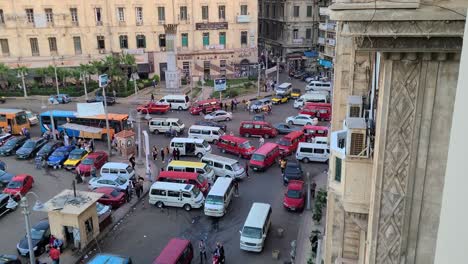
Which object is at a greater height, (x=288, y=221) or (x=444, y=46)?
(x=444, y=46)

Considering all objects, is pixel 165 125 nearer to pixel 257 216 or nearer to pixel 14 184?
pixel 14 184

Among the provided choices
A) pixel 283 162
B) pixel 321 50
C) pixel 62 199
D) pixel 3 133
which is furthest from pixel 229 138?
pixel 321 50

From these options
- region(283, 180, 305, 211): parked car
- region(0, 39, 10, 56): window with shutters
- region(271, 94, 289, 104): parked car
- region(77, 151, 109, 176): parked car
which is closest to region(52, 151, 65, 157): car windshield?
region(77, 151, 109, 176): parked car

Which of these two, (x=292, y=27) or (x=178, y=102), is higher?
(x=292, y=27)

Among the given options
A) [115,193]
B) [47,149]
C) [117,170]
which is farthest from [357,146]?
[47,149]

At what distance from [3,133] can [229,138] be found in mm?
20949

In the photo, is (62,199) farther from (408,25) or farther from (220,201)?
(408,25)

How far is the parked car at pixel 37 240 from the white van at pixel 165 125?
18.6 m

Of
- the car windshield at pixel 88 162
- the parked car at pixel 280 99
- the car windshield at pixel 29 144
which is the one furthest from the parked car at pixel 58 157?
the parked car at pixel 280 99

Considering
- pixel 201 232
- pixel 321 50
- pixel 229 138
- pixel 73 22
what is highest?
pixel 73 22

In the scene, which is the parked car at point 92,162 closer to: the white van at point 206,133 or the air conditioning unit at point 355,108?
the white van at point 206,133

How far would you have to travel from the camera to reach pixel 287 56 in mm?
72500

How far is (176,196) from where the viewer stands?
94.2ft

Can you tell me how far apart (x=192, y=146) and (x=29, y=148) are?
13585mm
